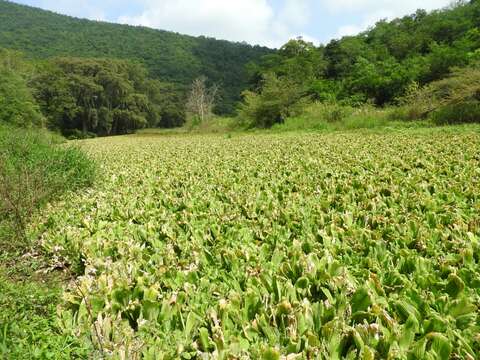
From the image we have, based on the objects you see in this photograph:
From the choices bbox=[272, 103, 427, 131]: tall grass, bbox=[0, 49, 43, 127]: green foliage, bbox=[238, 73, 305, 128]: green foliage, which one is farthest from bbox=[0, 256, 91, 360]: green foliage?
bbox=[238, 73, 305, 128]: green foliage

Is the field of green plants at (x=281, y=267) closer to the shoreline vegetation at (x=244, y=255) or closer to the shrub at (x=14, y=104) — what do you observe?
the shoreline vegetation at (x=244, y=255)

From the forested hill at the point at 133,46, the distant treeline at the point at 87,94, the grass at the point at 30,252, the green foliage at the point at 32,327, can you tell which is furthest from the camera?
the forested hill at the point at 133,46

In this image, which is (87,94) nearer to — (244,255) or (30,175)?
(30,175)

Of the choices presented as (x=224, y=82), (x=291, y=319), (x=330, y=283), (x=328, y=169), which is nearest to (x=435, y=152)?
(x=328, y=169)

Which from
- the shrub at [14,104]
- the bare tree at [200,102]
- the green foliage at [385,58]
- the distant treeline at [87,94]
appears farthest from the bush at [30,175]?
the bare tree at [200,102]

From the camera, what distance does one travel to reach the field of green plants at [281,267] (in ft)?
6.36

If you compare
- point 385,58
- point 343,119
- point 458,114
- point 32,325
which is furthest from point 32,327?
point 385,58

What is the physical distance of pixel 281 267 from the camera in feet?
8.86

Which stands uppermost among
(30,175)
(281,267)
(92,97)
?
(92,97)

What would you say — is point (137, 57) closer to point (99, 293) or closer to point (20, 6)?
point (20, 6)

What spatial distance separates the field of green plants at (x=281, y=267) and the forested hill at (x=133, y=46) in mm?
51299

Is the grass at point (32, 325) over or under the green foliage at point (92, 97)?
under

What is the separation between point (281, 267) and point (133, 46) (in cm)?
6903

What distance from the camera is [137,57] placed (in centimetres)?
6103
